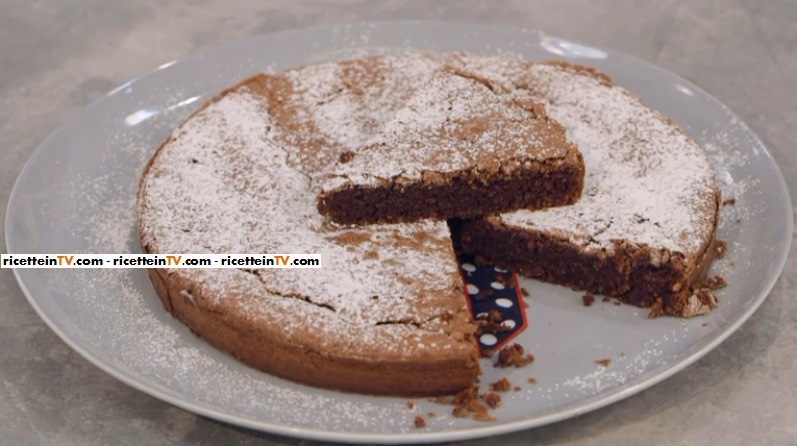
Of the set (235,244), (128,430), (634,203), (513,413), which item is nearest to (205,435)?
(128,430)

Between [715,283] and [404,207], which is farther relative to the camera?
[404,207]

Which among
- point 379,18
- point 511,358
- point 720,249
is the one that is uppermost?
point 720,249

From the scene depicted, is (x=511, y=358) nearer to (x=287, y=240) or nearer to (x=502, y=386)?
(x=502, y=386)

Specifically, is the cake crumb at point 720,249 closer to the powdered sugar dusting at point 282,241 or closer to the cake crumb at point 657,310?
the cake crumb at point 657,310

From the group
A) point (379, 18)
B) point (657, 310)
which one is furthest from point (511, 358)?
point (379, 18)

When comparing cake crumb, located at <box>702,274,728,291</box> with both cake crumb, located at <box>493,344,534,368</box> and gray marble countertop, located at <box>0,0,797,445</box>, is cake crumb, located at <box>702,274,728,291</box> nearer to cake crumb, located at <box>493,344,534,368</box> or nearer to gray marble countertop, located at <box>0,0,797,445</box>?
gray marble countertop, located at <box>0,0,797,445</box>

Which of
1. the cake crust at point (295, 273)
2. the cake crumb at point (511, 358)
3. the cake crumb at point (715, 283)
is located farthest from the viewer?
the cake crumb at point (715, 283)

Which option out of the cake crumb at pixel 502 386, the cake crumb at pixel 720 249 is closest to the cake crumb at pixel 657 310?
the cake crumb at pixel 720 249
